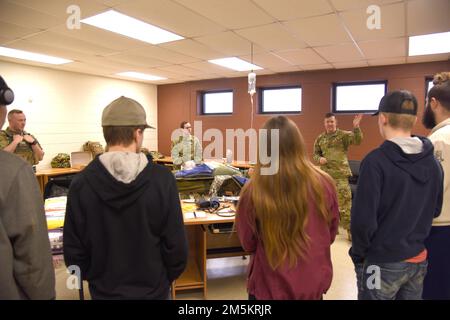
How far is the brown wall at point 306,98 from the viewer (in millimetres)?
5465

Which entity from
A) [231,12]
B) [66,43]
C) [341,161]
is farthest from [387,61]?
[66,43]

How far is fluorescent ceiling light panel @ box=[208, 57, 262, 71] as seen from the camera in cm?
533

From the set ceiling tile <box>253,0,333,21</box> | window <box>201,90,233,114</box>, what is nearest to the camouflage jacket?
ceiling tile <box>253,0,333,21</box>

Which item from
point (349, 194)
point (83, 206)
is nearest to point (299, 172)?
point (83, 206)

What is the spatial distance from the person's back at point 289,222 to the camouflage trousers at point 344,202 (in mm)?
3269

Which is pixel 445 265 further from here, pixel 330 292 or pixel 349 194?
pixel 349 194

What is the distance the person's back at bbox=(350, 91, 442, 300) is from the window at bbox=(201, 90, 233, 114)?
19.8 ft

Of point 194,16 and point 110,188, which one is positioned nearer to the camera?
point 110,188

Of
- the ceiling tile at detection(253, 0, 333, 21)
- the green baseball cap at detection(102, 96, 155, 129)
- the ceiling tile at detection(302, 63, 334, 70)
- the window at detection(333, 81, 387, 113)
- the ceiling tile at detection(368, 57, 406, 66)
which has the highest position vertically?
the ceiling tile at detection(302, 63, 334, 70)

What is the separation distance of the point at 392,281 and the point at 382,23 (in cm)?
293

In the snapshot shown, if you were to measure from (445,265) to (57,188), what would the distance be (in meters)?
3.60

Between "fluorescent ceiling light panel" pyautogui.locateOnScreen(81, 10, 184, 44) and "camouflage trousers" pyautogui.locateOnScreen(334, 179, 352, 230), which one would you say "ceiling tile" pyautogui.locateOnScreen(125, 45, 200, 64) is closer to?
"fluorescent ceiling light panel" pyautogui.locateOnScreen(81, 10, 184, 44)

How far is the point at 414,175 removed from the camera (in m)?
1.46

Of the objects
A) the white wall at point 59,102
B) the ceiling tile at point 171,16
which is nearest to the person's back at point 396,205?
the ceiling tile at point 171,16
